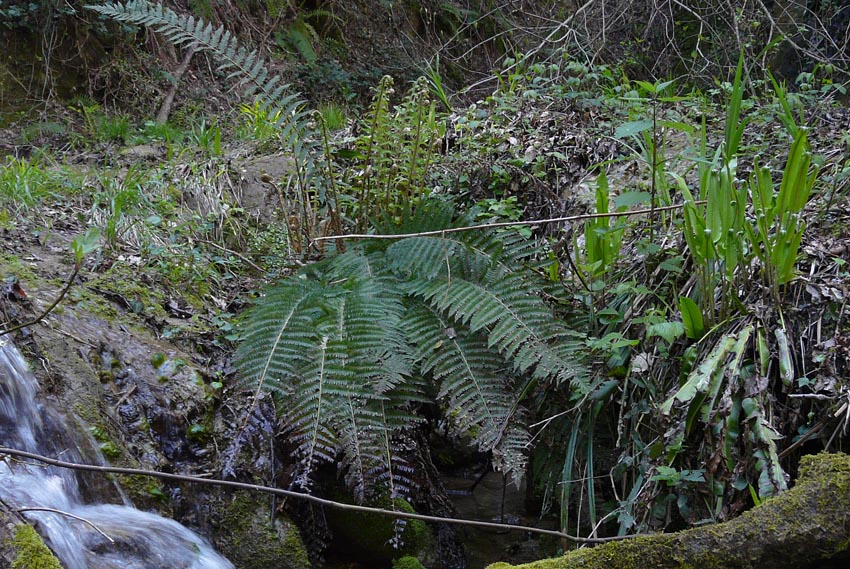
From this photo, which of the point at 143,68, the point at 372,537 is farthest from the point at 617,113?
the point at 143,68

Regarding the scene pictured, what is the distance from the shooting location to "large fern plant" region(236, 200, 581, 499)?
258 cm

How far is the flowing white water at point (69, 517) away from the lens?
2.09m

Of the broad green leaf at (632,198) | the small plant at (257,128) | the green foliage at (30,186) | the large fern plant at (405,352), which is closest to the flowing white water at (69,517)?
the large fern plant at (405,352)

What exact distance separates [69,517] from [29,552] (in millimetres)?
463

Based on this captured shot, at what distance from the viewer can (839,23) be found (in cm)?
544

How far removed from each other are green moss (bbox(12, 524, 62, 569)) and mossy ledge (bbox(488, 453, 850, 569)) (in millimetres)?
1000

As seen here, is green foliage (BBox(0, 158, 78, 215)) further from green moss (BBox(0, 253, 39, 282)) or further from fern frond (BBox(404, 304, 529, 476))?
fern frond (BBox(404, 304, 529, 476))

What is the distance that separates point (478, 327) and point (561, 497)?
0.66 m

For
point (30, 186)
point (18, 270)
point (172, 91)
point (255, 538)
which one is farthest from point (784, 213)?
point (172, 91)

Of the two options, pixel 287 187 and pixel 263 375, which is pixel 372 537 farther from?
pixel 287 187

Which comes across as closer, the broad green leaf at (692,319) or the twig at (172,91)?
the broad green leaf at (692,319)

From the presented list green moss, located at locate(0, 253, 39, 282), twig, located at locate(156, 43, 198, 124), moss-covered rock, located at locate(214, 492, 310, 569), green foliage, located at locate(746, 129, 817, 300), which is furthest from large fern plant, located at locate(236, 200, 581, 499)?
twig, located at locate(156, 43, 198, 124)

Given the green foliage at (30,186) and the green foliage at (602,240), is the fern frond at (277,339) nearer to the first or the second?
the green foliage at (602,240)

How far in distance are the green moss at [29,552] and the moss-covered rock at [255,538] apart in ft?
3.47
